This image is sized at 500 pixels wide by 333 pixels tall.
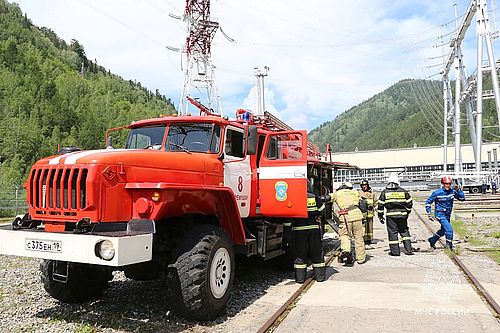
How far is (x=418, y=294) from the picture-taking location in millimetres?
6445

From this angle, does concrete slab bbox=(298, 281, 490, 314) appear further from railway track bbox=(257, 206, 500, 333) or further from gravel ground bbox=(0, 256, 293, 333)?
gravel ground bbox=(0, 256, 293, 333)

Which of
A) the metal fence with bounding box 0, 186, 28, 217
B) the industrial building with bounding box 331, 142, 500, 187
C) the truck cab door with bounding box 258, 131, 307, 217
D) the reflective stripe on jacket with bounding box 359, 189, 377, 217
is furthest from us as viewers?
the industrial building with bounding box 331, 142, 500, 187

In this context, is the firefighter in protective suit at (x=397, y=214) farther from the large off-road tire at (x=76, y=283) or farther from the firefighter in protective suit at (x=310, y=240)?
the large off-road tire at (x=76, y=283)

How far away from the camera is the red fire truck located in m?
4.55

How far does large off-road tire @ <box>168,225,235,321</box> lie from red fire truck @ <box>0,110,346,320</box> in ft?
0.04

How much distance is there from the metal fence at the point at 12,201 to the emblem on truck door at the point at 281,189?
64.8 ft

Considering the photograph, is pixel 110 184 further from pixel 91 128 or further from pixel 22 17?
pixel 22 17

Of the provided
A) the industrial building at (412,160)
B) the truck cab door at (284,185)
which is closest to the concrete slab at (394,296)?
the truck cab door at (284,185)

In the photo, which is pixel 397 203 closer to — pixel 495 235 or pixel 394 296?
pixel 394 296

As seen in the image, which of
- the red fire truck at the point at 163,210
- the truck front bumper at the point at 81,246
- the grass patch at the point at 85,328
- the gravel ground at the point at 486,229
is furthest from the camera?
the gravel ground at the point at 486,229

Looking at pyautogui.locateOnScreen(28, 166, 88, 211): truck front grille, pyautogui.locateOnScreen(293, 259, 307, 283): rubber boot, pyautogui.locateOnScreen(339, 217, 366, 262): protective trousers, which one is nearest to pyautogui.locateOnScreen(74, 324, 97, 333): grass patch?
pyautogui.locateOnScreen(28, 166, 88, 211): truck front grille

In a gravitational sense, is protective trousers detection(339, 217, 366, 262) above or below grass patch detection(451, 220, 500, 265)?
above

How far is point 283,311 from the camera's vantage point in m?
5.61

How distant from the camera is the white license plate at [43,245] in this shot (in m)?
4.45
